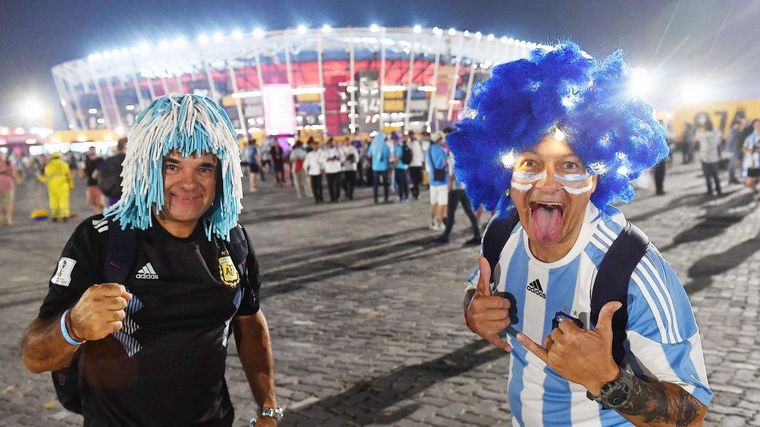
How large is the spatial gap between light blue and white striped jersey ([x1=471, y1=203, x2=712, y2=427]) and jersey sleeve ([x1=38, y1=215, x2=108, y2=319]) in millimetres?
1324

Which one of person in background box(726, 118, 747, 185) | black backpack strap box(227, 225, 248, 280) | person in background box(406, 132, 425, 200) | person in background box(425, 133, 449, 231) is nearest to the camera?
black backpack strap box(227, 225, 248, 280)

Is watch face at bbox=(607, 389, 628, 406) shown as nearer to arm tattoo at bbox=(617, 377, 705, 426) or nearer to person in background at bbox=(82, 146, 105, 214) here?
arm tattoo at bbox=(617, 377, 705, 426)

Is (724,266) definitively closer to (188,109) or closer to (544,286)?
(544,286)

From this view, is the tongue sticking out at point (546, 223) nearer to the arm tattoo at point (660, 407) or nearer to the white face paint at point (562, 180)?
the white face paint at point (562, 180)

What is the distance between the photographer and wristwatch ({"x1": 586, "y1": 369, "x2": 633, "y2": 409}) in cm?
156

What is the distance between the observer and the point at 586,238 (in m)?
1.89

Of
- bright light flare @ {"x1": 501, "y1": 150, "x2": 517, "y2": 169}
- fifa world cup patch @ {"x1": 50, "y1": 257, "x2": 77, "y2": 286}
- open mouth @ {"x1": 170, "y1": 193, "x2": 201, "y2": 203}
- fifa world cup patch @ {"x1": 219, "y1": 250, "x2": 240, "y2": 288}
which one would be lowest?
fifa world cup patch @ {"x1": 219, "y1": 250, "x2": 240, "y2": 288}

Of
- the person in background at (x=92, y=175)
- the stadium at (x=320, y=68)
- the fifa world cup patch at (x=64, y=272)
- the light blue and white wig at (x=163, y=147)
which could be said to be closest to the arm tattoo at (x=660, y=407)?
the light blue and white wig at (x=163, y=147)

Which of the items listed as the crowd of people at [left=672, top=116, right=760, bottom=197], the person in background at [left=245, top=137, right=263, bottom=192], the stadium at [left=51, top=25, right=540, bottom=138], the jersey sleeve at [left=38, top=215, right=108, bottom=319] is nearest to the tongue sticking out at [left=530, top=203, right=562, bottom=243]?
the jersey sleeve at [left=38, top=215, right=108, bottom=319]

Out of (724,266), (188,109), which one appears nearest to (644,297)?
(188,109)

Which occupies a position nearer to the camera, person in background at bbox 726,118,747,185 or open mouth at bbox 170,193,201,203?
open mouth at bbox 170,193,201,203

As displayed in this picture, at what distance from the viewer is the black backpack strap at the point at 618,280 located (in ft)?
5.50

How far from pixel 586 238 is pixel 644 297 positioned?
0.29 m

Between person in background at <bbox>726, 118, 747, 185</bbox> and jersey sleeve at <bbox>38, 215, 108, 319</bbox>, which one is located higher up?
jersey sleeve at <bbox>38, 215, 108, 319</bbox>
